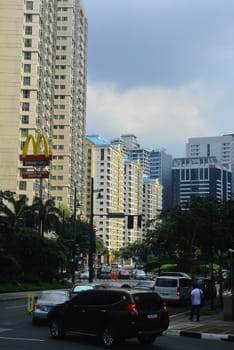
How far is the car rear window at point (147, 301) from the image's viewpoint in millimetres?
15711

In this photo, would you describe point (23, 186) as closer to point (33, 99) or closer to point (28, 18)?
point (33, 99)

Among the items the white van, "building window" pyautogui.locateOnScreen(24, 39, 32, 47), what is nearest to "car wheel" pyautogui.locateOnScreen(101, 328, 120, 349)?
the white van

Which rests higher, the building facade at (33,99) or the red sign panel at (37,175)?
the building facade at (33,99)

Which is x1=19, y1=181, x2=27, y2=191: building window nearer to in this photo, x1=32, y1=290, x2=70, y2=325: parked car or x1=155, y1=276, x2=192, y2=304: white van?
x1=155, y1=276, x2=192, y2=304: white van

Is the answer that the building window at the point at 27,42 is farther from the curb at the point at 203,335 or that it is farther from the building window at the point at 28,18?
the curb at the point at 203,335

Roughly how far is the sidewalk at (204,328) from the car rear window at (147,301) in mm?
3381

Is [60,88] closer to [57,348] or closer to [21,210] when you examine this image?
[21,210]

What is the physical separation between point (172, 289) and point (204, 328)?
11.3 m

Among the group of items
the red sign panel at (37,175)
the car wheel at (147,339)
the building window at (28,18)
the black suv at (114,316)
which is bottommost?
the car wheel at (147,339)

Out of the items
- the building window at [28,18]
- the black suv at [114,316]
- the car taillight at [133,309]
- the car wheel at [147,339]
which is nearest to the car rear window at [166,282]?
the black suv at [114,316]

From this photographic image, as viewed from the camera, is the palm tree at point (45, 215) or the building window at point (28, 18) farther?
the building window at point (28, 18)

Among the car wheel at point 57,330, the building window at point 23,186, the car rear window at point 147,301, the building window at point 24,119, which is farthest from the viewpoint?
the building window at point 24,119

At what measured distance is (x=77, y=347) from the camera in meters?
15.3

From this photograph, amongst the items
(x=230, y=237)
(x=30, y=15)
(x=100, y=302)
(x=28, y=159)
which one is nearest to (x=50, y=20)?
(x=30, y=15)
